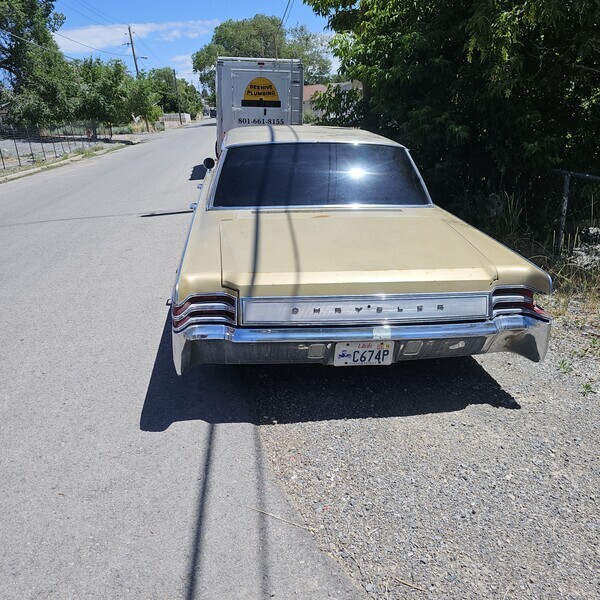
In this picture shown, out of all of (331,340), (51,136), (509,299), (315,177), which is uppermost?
(315,177)

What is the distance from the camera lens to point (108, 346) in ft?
14.8

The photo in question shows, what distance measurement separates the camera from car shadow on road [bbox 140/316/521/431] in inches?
138

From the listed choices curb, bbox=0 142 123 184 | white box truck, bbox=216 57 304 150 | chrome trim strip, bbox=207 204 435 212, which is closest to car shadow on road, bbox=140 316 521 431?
chrome trim strip, bbox=207 204 435 212

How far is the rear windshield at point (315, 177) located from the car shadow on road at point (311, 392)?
4.49 ft

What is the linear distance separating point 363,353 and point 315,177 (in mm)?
1857

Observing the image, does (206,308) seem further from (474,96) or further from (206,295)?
(474,96)

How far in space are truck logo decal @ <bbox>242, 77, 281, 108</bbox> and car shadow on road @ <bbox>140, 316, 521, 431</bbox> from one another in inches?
468

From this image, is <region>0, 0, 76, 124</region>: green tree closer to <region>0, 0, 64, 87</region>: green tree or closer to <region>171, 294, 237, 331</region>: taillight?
<region>0, 0, 64, 87</region>: green tree

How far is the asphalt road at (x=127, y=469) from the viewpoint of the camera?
230cm

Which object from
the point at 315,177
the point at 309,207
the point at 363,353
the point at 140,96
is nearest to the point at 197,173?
the point at 315,177

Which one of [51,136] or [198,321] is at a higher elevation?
[51,136]

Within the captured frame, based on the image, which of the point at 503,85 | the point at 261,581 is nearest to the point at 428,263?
the point at 261,581

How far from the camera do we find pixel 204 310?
3121 mm

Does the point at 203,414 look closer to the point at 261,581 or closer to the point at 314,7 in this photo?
the point at 261,581
